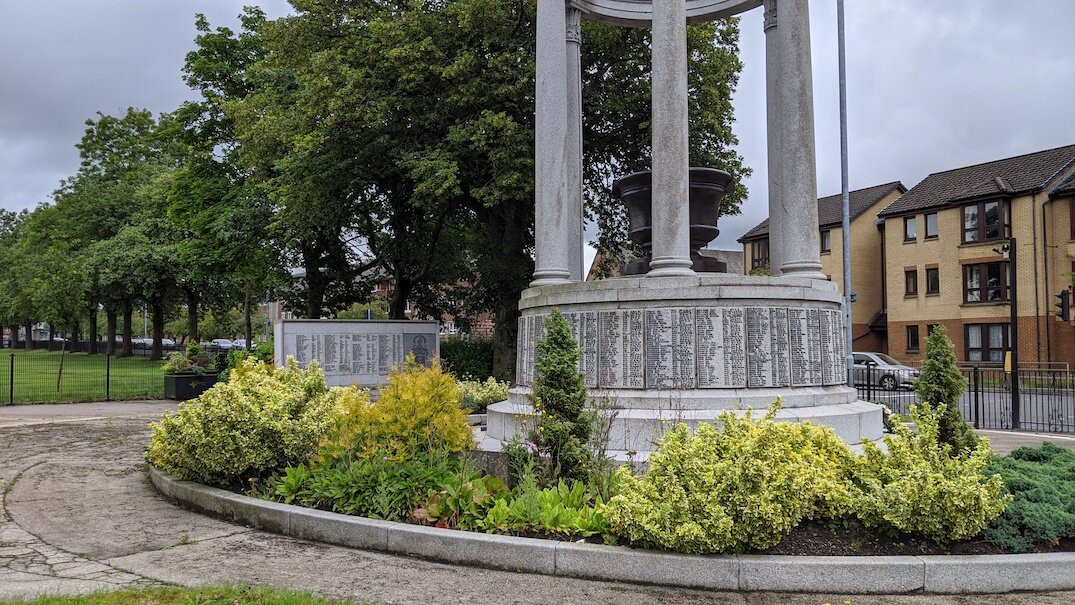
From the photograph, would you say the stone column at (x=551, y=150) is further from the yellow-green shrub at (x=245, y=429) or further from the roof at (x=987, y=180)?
the roof at (x=987, y=180)

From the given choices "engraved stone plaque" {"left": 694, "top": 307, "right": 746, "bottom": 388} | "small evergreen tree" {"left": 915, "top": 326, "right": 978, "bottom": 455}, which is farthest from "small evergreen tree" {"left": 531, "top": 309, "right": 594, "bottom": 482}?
"small evergreen tree" {"left": 915, "top": 326, "right": 978, "bottom": 455}

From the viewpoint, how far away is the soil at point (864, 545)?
6.02m

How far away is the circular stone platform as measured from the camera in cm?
945

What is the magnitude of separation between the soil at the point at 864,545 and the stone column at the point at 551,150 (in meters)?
6.01

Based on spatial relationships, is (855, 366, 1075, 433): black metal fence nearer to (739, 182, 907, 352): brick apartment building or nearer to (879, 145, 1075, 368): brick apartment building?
(879, 145, 1075, 368): brick apartment building

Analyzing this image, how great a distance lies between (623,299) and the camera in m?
10.0

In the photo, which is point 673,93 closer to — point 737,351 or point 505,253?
point 737,351

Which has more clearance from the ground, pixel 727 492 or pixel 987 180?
pixel 987 180

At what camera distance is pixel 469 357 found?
25078mm

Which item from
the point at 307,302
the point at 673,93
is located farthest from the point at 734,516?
the point at 307,302

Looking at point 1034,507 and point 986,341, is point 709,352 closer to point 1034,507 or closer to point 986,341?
point 1034,507

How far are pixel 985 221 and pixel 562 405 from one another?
38.5 meters

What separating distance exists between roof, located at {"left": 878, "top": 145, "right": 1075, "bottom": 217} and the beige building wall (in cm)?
59

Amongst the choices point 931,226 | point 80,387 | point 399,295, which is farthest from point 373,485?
point 931,226
